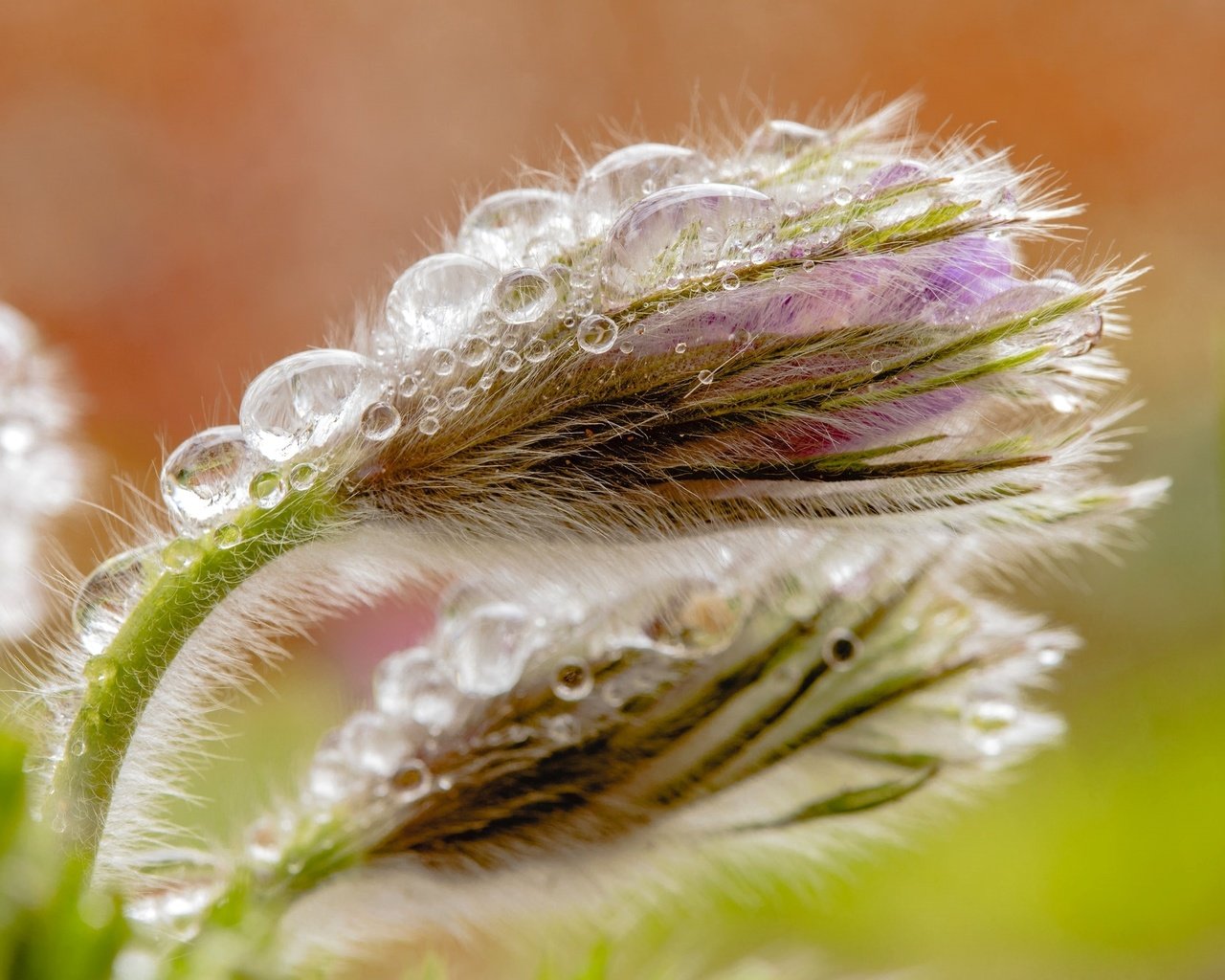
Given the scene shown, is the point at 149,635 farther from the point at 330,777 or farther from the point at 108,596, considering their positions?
the point at 330,777

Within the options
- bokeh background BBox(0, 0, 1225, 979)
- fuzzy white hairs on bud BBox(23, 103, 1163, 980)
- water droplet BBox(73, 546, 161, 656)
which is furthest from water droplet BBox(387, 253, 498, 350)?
bokeh background BBox(0, 0, 1225, 979)

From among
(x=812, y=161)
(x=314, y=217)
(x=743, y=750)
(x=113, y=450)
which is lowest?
(x=743, y=750)

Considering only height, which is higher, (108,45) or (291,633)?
(108,45)

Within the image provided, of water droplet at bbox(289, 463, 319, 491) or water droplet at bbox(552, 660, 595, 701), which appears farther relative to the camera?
water droplet at bbox(552, 660, 595, 701)

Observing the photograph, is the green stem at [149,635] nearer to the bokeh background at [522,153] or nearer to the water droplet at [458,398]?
the water droplet at [458,398]

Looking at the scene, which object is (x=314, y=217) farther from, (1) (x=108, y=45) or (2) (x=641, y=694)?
(2) (x=641, y=694)

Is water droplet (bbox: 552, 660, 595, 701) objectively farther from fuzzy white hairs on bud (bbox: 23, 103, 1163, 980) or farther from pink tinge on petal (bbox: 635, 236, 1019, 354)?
pink tinge on petal (bbox: 635, 236, 1019, 354)

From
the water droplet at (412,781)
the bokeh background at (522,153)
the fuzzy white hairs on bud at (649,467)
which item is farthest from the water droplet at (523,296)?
the bokeh background at (522,153)

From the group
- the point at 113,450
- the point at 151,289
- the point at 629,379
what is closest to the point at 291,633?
the point at 629,379
